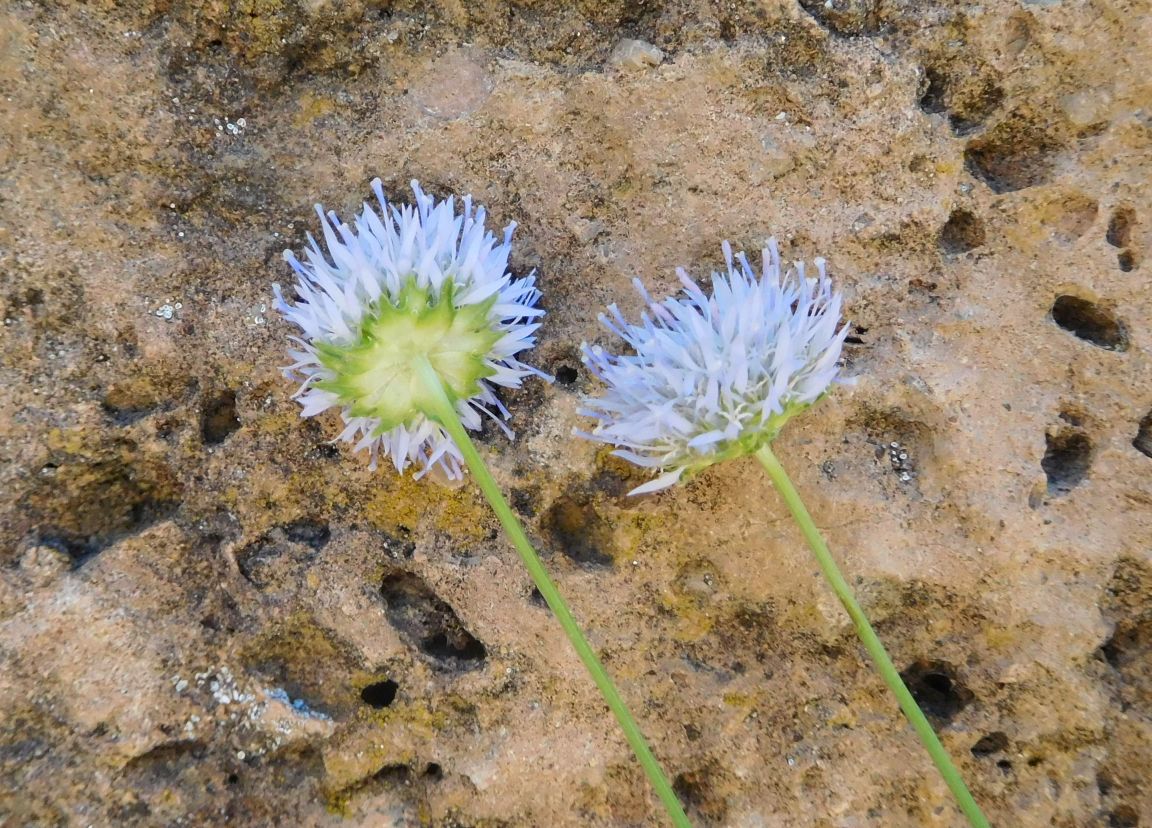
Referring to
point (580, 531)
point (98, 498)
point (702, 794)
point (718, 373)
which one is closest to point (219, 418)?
point (98, 498)

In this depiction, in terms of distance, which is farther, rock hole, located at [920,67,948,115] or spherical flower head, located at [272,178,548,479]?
rock hole, located at [920,67,948,115]

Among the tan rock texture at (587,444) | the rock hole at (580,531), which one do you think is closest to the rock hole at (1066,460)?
the tan rock texture at (587,444)

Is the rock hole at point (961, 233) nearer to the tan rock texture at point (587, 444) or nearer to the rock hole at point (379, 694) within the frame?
the tan rock texture at point (587, 444)

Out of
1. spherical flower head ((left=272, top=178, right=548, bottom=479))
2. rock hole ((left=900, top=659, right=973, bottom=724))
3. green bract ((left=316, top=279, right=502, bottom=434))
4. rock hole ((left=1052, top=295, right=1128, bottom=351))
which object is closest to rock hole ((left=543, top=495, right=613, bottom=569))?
spherical flower head ((left=272, top=178, right=548, bottom=479))

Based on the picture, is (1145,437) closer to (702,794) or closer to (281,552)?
(702,794)

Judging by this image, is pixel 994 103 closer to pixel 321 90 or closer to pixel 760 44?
pixel 760 44

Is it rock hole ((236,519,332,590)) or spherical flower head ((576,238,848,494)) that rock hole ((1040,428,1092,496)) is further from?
rock hole ((236,519,332,590))

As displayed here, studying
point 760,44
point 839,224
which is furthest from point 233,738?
point 760,44
